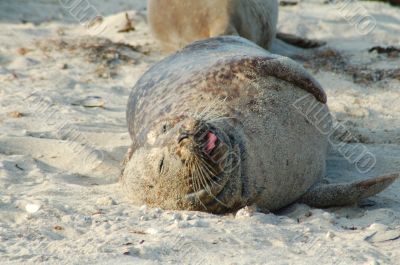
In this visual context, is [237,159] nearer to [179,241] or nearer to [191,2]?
[179,241]

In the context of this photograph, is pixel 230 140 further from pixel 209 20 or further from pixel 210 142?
pixel 209 20

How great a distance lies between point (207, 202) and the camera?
12.9 feet

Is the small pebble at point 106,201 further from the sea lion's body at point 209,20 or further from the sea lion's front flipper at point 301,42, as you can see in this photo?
the sea lion's front flipper at point 301,42

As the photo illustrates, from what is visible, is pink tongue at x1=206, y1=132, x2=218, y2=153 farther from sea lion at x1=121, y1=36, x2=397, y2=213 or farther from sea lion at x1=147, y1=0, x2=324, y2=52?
sea lion at x1=147, y1=0, x2=324, y2=52

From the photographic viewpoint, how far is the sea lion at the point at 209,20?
7.14 m

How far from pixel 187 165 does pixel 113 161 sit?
1.27 metres

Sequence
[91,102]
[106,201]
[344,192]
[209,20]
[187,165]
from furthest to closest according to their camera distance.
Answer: [209,20] → [91,102] → [344,192] → [106,201] → [187,165]

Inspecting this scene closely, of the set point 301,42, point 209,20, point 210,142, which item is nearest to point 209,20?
point 209,20

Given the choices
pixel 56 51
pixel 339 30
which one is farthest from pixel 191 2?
pixel 339 30

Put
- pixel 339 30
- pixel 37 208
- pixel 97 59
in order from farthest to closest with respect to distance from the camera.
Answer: pixel 339 30
pixel 97 59
pixel 37 208

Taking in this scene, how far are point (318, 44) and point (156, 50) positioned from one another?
1480 mm

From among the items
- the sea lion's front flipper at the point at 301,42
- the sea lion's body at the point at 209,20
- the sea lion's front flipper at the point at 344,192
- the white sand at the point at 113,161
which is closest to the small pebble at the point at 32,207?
the white sand at the point at 113,161

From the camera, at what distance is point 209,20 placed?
7.18m

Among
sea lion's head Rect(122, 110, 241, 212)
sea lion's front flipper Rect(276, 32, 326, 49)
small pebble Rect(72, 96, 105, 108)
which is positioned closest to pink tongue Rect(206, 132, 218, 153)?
sea lion's head Rect(122, 110, 241, 212)
